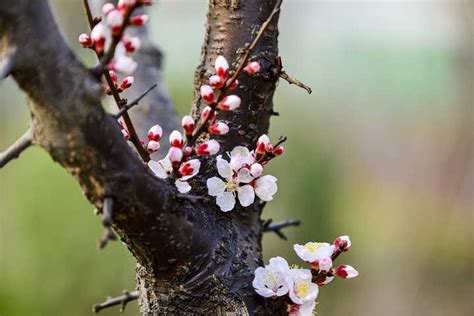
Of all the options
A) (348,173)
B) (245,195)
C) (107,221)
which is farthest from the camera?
(348,173)

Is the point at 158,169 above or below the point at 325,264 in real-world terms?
above

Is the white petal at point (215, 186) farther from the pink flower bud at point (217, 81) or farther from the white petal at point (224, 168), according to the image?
the pink flower bud at point (217, 81)

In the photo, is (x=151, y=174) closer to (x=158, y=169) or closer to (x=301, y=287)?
(x=158, y=169)

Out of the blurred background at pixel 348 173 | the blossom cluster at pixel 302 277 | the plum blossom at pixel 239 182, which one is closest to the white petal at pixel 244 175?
the plum blossom at pixel 239 182

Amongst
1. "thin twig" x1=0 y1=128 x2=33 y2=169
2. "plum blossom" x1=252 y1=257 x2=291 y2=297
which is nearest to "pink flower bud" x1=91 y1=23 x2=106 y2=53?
"thin twig" x1=0 y1=128 x2=33 y2=169

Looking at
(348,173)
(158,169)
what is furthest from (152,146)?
(348,173)

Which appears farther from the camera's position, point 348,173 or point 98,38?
point 348,173

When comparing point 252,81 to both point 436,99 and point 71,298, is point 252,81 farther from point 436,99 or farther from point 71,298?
point 436,99
